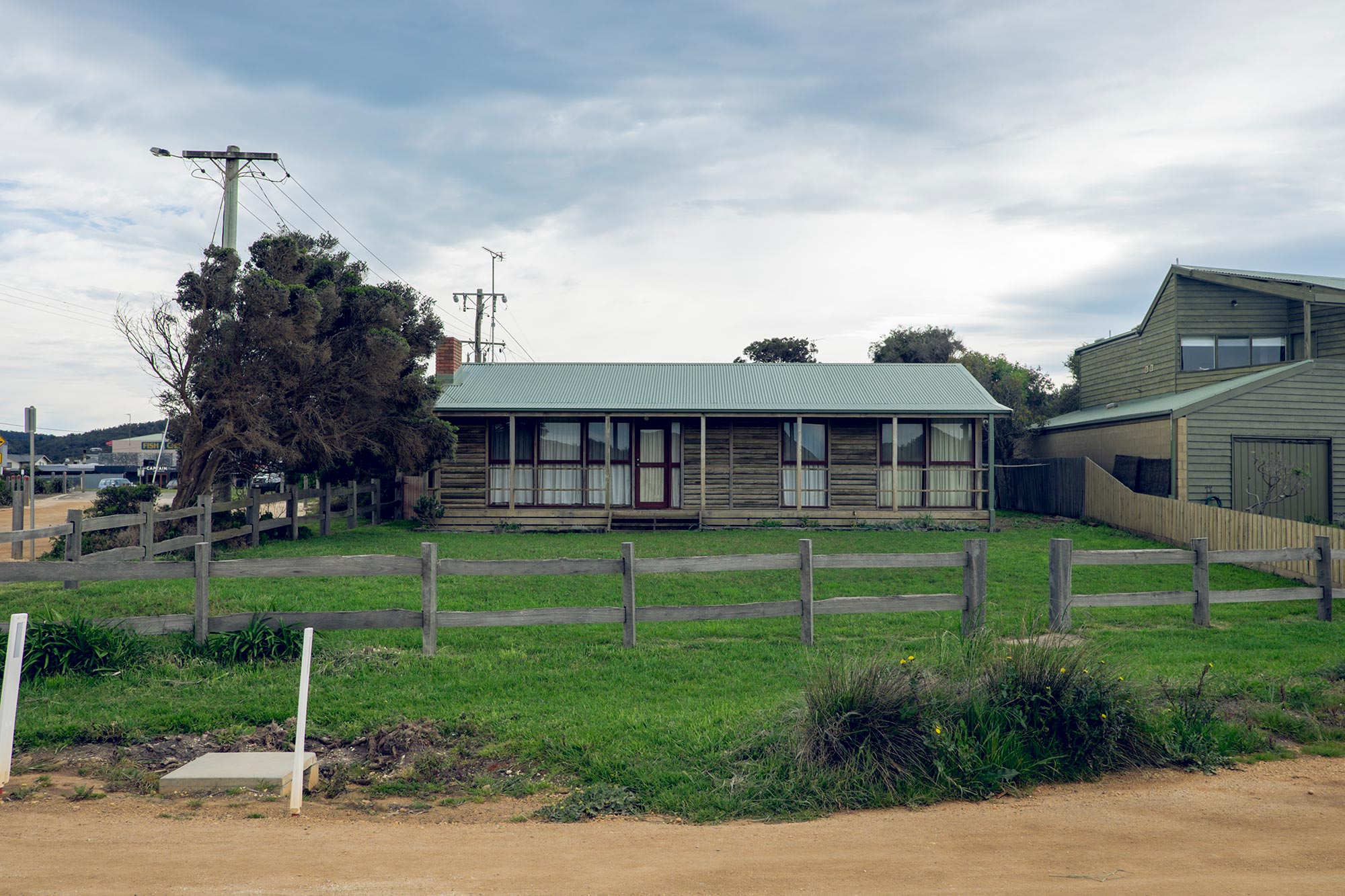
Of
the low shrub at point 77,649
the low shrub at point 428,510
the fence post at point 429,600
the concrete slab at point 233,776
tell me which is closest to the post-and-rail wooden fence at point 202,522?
the low shrub at point 428,510

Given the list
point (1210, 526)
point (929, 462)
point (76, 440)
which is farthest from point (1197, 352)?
point (76, 440)

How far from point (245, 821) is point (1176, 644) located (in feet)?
29.7

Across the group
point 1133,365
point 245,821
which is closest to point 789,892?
point 245,821

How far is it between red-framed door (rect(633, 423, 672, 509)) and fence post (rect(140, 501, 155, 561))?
499 inches

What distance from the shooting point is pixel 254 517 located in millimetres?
18078

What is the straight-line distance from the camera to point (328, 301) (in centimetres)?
1914

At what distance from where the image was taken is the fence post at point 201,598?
8.41 metres

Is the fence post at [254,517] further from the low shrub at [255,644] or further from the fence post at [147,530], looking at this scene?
the low shrub at [255,644]

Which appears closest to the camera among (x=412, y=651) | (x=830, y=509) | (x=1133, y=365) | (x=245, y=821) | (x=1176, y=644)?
(x=245, y=821)

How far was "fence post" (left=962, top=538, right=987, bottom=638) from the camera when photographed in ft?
30.0

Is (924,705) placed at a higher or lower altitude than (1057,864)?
higher

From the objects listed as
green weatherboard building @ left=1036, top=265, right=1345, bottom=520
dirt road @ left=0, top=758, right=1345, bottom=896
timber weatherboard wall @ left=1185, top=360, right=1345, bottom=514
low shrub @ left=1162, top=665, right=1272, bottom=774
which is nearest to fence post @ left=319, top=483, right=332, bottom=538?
dirt road @ left=0, top=758, right=1345, bottom=896

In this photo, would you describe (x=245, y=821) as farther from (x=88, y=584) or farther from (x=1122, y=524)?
(x=1122, y=524)

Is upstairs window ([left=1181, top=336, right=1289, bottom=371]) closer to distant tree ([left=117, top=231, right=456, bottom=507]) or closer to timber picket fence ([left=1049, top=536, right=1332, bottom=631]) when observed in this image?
timber picket fence ([left=1049, top=536, right=1332, bottom=631])
